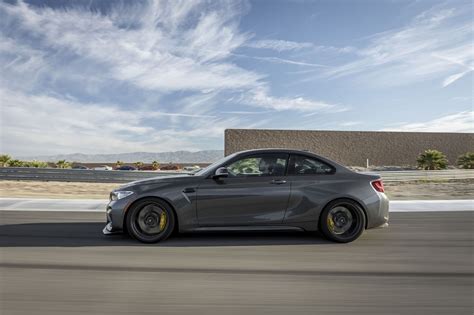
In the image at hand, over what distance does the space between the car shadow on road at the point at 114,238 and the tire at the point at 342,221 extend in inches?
8.2

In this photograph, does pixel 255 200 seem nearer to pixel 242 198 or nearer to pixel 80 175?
pixel 242 198

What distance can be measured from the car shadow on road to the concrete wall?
1378 inches

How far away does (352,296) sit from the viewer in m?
4.21

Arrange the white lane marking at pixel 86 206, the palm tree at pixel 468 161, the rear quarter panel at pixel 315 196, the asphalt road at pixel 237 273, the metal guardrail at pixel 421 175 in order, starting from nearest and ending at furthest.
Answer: the asphalt road at pixel 237 273, the rear quarter panel at pixel 315 196, the white lane marking at pixel 86 206, the metal guardrail at pixel 421 175, the palm tree at pixel 468 161

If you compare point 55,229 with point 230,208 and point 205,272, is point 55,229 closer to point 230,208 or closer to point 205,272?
point 230,208

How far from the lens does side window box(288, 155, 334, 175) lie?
22.9 ft

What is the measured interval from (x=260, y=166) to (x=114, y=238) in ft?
8.52

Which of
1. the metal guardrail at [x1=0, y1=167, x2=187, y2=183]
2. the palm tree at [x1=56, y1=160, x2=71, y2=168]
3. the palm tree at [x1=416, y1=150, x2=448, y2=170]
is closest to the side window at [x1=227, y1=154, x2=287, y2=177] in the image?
the metal guardrail at [x1=0, y1=167, x2=187, y2=183]

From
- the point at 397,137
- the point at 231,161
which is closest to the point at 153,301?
the point at 231,161

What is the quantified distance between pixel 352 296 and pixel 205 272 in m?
1.69

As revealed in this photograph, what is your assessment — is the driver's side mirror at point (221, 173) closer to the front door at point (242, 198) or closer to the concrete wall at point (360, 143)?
the front door at point (242, 198)

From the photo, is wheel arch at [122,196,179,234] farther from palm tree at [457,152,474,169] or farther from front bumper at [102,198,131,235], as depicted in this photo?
palm tree at [457,152,474,169]

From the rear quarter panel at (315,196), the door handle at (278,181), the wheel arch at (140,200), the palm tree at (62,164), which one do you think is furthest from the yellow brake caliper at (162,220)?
the palm tree at (62,164)

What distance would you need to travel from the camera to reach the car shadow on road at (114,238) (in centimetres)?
660
